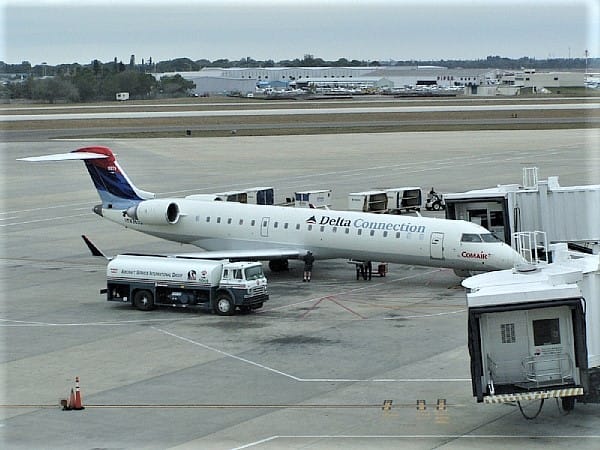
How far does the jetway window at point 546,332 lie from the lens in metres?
22.9

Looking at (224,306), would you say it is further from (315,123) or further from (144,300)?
(315,123)

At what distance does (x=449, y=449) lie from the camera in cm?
2203

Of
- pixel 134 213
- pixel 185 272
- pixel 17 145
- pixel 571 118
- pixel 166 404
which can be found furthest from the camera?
pixel 571 118

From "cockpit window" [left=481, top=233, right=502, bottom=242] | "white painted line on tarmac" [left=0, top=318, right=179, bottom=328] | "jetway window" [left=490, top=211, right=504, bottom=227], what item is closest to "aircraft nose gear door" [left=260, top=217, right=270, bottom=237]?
"white painted line on tarmac" [left=0, top=318, right=179, bottom=328]

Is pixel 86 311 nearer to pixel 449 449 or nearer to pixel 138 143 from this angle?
pixel 449 449

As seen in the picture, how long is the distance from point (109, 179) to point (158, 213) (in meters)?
4.09

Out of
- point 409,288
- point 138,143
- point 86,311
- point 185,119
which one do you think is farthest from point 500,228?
point 185,119

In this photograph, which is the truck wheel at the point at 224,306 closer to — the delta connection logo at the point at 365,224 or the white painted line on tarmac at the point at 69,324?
the white painted line on tarmac at the point at 69,324

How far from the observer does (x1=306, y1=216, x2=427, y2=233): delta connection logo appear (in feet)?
133

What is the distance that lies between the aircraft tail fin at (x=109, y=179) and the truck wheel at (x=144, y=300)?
10523 mm

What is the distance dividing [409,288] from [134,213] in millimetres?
12300

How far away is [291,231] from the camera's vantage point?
43.3 metres

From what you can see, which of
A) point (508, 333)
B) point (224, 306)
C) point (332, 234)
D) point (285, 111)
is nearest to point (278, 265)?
point (332, 234)

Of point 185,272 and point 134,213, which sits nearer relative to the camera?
point 185,272
